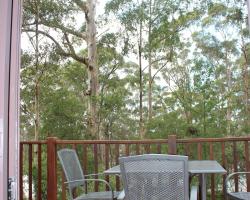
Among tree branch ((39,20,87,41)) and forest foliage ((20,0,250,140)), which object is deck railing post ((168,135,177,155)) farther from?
tree branch ((39,20,87,41))

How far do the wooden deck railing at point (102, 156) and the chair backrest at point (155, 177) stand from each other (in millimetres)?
1368

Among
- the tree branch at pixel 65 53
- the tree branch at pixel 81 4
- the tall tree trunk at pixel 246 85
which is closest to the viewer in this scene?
the tall tree trunk at pixel 246 85

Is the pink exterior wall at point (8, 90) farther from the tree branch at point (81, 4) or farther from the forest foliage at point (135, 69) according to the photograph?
the tree branch at point (81, 4)

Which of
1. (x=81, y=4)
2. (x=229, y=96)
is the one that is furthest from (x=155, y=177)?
(x=81, y=4)

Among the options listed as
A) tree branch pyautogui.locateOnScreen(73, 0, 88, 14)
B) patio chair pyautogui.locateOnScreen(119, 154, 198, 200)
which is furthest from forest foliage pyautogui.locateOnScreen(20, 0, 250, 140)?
patio chair pyautogui.locateOnScreen(119, 154, 198, 200)

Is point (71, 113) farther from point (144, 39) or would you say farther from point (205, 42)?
point (205, 42)

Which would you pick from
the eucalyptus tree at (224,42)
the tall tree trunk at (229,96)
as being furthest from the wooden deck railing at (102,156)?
the eucalyptus tree at (224,42)

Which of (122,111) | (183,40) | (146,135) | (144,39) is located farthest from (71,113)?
(183,40)

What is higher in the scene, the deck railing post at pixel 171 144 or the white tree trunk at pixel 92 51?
the white tree trunk at pixel 92 51

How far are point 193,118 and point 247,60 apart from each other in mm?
1670

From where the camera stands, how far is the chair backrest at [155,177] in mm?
2043

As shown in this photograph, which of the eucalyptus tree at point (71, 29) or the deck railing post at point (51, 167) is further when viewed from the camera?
the eucalyptus tree at point (71, 29)

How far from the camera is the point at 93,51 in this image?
7.67 m

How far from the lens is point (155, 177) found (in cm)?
209
